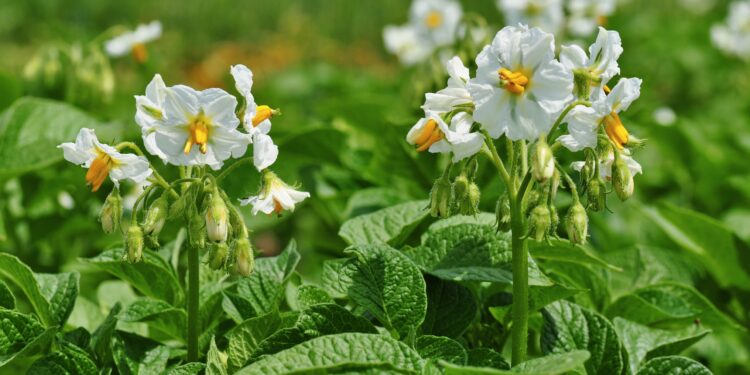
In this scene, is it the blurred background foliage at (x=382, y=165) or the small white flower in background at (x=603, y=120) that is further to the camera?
the blurred background foliage at (x=382, y=165)

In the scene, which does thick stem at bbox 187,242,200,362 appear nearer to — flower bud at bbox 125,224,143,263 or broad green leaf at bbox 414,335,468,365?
flower bud at bbox 125,224,143,263

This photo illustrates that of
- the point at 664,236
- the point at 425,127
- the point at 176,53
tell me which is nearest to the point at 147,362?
the point at 425,127

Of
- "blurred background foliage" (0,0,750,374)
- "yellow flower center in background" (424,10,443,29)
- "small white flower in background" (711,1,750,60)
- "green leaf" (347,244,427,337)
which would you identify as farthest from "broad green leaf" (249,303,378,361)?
"small white flower in background" (711,1,750,60)

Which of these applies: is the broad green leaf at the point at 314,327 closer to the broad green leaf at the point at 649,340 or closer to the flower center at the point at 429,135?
the flower center at the point at 429,135

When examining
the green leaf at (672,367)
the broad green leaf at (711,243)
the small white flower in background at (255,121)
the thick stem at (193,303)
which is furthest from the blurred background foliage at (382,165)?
the green leaf at (672,367)

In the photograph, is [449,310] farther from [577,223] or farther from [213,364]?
[213,364]

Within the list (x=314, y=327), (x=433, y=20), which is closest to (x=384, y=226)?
(x=314, y=327)
